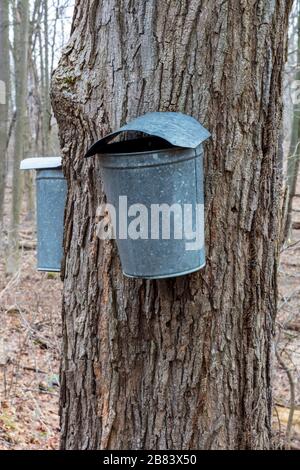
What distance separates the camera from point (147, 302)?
1.94 m

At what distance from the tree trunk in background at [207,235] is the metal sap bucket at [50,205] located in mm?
378

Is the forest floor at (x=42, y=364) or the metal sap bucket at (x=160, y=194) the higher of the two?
the metal sap bucket at (x=160, y=194)

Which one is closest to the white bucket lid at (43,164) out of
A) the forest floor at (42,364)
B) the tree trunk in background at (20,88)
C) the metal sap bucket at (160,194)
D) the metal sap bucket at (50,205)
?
the metal sap bucket at (50,205)

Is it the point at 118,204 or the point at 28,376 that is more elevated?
the point at 118,204

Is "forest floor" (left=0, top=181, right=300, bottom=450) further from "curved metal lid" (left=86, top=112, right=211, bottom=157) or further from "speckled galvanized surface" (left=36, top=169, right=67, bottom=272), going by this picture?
"curved metal lid" (left=86, top=112, right=211, bottom=157)

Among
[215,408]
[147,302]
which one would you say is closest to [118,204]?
[147,302]

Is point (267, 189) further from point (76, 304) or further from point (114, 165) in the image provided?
point (76, 304)

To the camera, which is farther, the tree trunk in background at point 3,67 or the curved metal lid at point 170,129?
the tree trunk in background at point 3,67

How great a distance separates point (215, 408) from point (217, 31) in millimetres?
1399

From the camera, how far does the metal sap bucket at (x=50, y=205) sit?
7.97 ft

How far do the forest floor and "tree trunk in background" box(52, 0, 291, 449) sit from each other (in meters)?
2.58

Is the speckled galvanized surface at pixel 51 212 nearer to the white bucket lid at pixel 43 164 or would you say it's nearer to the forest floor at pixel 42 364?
the white bucket lid at pixel 43 164

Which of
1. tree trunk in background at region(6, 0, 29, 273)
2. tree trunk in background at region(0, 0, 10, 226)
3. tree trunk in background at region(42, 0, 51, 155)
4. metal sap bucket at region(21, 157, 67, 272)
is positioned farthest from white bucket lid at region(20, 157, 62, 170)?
tree trunk in background at region(42, 0, 51, 155)

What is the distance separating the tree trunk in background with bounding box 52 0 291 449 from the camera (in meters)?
1.90
